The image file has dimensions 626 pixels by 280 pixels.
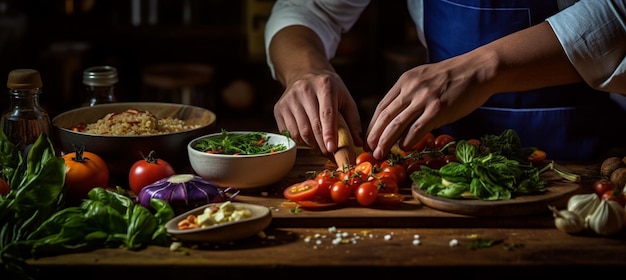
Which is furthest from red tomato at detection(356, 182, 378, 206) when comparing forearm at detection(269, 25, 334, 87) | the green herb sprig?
forearm at detection(269, 25, 334, 87)

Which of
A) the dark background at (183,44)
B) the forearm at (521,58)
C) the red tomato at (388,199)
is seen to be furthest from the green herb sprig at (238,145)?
the dark background at (183,44)

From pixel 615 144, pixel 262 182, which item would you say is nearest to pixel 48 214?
pixel 262 182

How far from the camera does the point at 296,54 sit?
2234mm

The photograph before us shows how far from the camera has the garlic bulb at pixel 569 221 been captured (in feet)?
4.84

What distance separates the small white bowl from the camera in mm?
1409

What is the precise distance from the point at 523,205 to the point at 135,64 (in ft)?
14.7

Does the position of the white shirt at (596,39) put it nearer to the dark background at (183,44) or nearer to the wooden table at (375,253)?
the wooden table at (375,253)

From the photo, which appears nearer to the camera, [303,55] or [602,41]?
[602,41]

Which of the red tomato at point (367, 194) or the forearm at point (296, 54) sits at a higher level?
the forearm at point (296, 54)

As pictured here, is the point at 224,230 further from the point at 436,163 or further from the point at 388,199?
the point at 436,163

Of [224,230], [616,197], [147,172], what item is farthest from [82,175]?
[616,197]

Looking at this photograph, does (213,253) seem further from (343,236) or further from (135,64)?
(135,64)

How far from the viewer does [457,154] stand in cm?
171

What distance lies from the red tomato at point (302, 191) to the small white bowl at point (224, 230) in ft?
0.52
